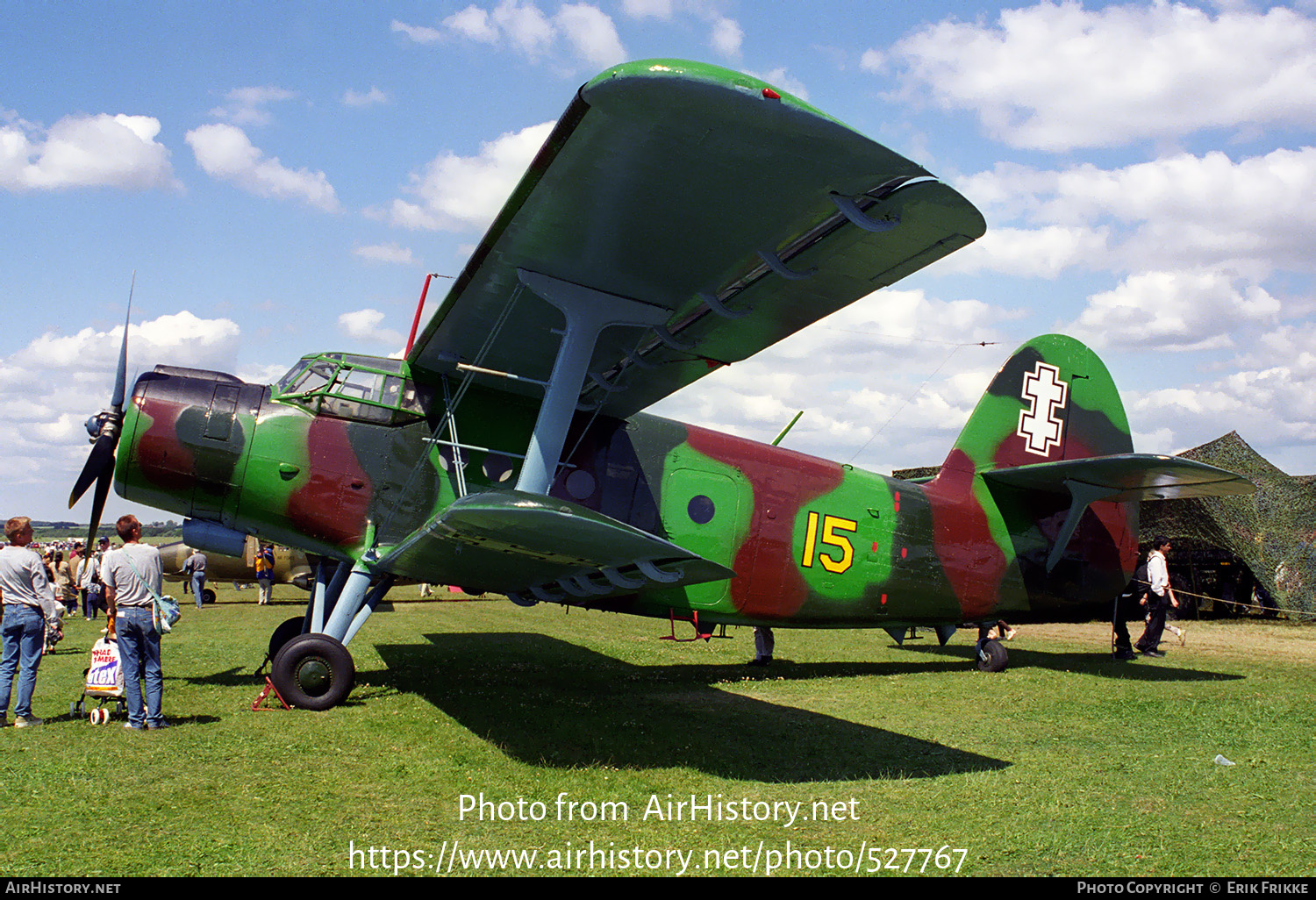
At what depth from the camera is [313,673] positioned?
6.75 m

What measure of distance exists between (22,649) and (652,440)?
5455mm

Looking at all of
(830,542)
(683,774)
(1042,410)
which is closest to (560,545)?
(683,774)

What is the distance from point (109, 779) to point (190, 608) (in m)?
16.8

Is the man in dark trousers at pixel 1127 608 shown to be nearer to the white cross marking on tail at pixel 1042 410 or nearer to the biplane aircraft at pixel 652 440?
the biplane aircraft at pixel 652 440

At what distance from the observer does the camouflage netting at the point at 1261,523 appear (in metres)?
18.5

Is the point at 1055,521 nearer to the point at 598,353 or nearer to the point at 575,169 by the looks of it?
the point at 598,353

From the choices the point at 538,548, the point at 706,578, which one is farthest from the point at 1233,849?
the point at 538,548

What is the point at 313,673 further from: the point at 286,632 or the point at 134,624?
the point at 286,632

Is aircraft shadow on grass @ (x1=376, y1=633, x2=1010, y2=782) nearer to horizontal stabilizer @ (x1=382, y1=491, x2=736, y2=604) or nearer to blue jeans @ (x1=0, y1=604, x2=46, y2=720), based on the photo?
horizontal stabilizer @ (x1=382, y1=491, x2=736, y2=604)

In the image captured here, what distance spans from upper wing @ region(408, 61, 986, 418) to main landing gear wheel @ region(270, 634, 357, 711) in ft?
9.37

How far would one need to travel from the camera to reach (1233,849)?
3816 mm

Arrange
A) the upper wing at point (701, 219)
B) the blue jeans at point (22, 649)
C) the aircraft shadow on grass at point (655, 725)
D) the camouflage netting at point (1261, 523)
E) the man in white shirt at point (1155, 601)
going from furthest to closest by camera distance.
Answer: the camouflage netting at point (1261, 523) < the man in white shirt at point (1155, 601) < the blue jeans at point (22, 649) < the aircraft shadow on grass at point (655, 725) < the upper wing at point (701, 219)

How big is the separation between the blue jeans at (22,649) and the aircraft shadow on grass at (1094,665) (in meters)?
9.14

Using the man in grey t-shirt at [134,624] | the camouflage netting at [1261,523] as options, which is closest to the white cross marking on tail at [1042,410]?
the man in grey t-shirt at [134,624]
